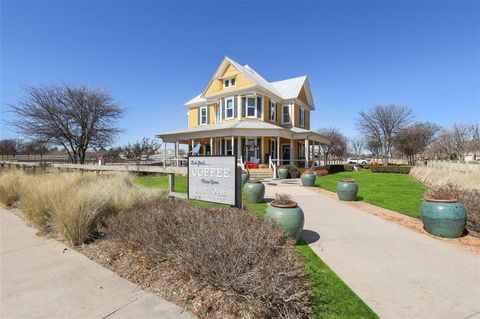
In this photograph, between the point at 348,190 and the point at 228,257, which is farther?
the point at 348,190

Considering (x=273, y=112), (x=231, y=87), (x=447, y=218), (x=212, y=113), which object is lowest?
(x=447, y=218)

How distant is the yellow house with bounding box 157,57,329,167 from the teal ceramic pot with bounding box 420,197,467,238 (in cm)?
1502

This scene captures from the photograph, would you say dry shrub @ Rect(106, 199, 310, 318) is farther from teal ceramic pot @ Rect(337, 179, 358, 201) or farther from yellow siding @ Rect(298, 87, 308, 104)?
yellow siding @ Rect(298, 87, 308, 104)

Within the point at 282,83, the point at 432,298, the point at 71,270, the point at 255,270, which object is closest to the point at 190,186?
the point at 71,270

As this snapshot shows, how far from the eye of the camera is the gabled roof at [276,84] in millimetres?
25281

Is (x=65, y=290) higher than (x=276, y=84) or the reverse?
the reverse

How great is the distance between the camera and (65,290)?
3580 millimetres

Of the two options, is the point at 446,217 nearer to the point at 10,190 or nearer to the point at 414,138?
the point at 10,190

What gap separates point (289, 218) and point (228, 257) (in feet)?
7.79

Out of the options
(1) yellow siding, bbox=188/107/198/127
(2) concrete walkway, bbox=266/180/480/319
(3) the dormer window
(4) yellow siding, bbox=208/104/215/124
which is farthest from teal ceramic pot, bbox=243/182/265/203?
(1) yellow siding, bbox=188/107/198/127

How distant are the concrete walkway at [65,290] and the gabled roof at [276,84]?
21.4 m

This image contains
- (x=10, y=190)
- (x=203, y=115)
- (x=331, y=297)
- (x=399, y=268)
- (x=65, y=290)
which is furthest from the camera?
(x=203, y=115)

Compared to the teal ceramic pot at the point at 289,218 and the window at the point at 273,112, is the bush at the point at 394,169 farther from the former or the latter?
the teal ceramic pot at the point at 289,218

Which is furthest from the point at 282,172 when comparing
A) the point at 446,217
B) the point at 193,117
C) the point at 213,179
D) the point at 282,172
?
the point at 193,117
